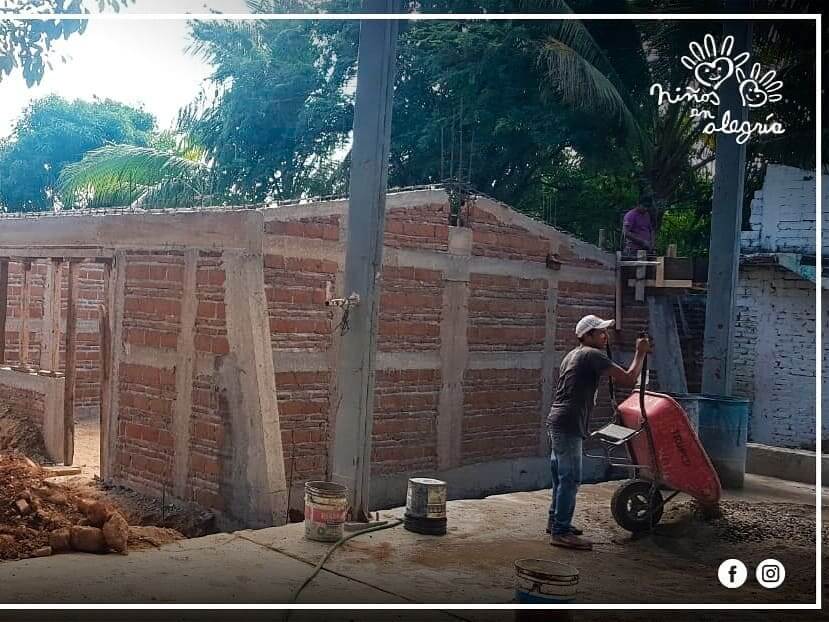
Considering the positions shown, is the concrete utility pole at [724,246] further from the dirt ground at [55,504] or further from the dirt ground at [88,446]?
the dirt ground at [88,446]

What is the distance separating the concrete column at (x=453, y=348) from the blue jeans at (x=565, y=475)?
3.33 meters

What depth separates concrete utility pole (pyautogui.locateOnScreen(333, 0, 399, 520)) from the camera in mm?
6137

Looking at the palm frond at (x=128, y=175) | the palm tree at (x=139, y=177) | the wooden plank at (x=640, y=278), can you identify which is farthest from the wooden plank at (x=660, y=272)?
the palm frond at (x=128, y=175)

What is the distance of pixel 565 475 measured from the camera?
5.91 meters

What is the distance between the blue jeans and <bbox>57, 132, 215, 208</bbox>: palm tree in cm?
1164

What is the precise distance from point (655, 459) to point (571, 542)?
0.95 metres

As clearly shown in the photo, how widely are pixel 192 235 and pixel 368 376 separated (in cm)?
240

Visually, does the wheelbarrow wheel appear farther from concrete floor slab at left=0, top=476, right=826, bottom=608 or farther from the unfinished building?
the unfinished building

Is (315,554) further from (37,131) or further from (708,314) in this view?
(37,131)

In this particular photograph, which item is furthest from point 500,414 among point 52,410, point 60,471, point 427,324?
point 52,410

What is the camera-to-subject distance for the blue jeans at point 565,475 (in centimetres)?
590

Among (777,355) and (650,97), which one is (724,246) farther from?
(650,97)

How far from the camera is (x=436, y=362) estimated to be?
30.3 ft

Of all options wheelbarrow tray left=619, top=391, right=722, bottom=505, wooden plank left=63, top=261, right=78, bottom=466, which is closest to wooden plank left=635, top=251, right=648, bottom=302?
wheelbarrow tray left=619, top=391, right=722, bottom=505
